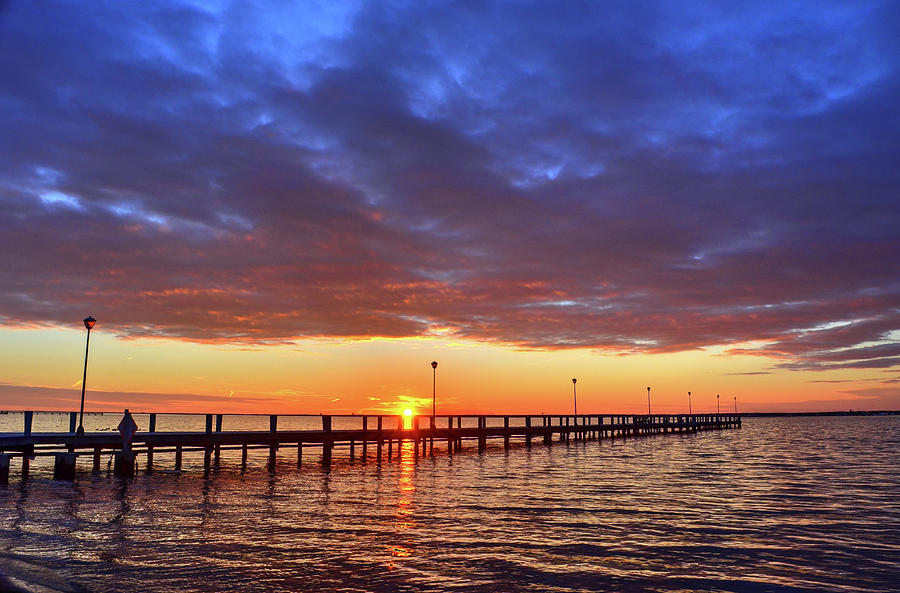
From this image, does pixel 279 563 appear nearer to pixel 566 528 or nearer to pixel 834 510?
pixel 566 528

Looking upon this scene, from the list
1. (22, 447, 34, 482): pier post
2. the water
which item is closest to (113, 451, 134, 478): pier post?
the water

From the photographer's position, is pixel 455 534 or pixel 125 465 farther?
pixel 125 465

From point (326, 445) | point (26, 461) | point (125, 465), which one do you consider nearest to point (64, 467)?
point (26, 461)

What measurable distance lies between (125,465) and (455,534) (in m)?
18.8

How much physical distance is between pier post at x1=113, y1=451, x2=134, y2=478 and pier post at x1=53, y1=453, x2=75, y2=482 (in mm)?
2214

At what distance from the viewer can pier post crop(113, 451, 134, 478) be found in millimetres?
27156

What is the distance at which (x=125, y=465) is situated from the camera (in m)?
27.3


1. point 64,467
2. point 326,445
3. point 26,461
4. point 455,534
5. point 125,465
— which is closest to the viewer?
point 455,534

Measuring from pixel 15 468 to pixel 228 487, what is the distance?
50.6ft

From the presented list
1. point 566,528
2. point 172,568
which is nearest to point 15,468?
point 172,568

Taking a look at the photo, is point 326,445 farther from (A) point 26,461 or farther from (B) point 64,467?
(A) point 26,461

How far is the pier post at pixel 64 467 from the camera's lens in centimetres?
2492

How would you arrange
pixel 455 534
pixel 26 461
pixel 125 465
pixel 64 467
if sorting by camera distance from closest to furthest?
1. pixel 455 534
2. pixel 64 467
3. pixel 26 461
4. pixel 125 465

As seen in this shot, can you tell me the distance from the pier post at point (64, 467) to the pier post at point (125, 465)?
2.21 metres
